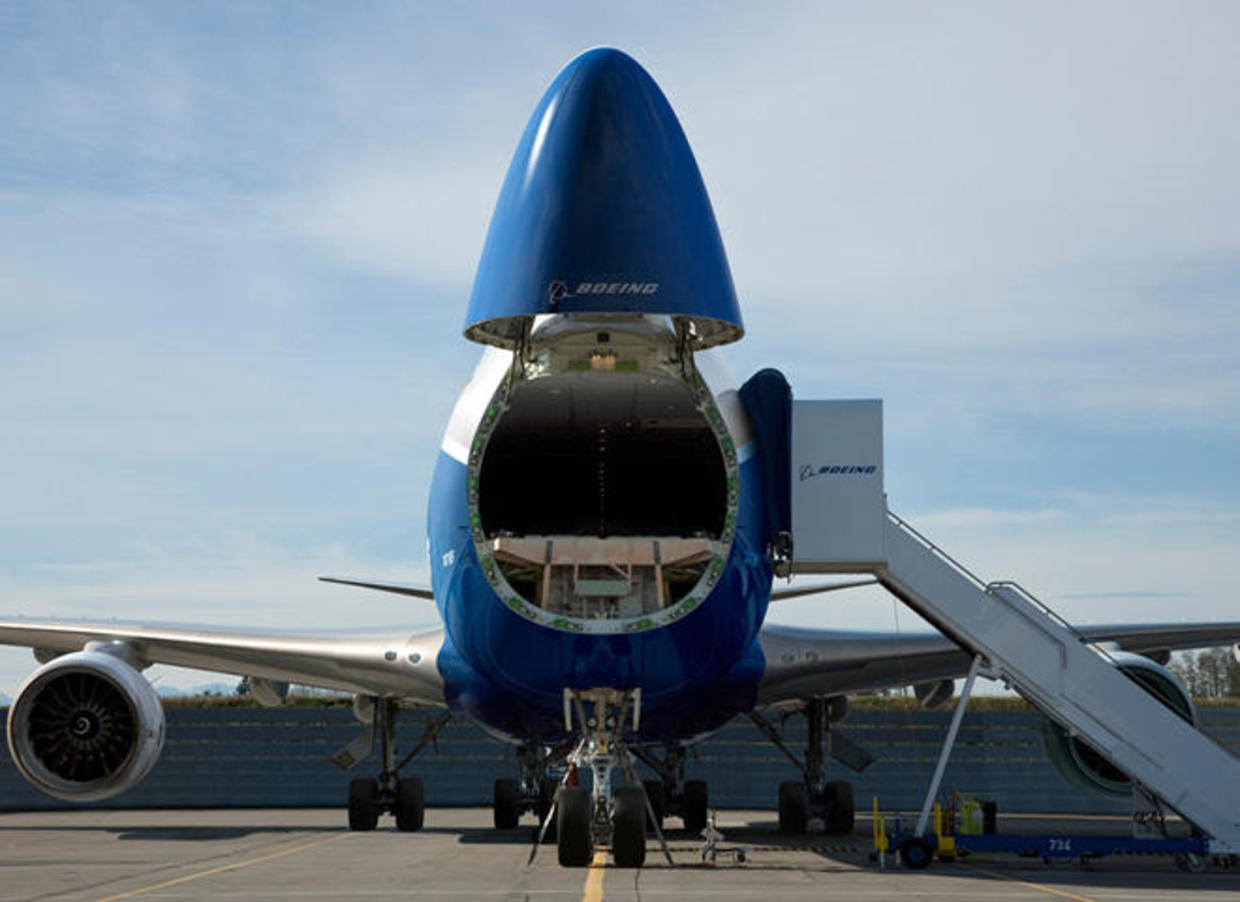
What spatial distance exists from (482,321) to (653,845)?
26.5 ft

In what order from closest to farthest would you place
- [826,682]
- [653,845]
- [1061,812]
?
[653,845], [826,682], [1061,812]

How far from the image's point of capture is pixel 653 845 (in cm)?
2006

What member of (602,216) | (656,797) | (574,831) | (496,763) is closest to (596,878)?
(574,831)

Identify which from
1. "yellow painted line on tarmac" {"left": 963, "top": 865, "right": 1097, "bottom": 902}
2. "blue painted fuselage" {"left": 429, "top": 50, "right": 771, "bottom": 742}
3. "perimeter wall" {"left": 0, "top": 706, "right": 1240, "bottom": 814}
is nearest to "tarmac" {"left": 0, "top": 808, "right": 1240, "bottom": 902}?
"yellow painted line on tarmac" {"left": 963, "top": 865, "right": 1097, "bottom": 902}

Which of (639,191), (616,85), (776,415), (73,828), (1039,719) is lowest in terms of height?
(73,828)

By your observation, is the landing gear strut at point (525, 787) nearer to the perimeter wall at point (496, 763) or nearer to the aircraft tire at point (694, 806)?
the aircraft tire at point (694, 806)

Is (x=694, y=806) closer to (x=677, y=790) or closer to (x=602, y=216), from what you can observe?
(x=677, y=790)

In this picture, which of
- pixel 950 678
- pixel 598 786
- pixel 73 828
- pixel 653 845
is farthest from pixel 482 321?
pixel 73 828

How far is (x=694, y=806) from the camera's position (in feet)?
79.8

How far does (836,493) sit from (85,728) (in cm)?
957

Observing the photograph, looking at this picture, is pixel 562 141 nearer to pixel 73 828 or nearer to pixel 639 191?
pixel 639 191

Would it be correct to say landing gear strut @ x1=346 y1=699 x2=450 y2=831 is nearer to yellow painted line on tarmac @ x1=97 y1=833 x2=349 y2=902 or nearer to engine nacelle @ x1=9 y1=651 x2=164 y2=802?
yellow painted line on tarmac @ x1=97 y1=833 x2=349 y2=902

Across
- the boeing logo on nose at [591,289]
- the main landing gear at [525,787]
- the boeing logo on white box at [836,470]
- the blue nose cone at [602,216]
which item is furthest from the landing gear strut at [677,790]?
the boeing logo on nose at [591,289]

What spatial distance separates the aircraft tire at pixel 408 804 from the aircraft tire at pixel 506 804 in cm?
113
